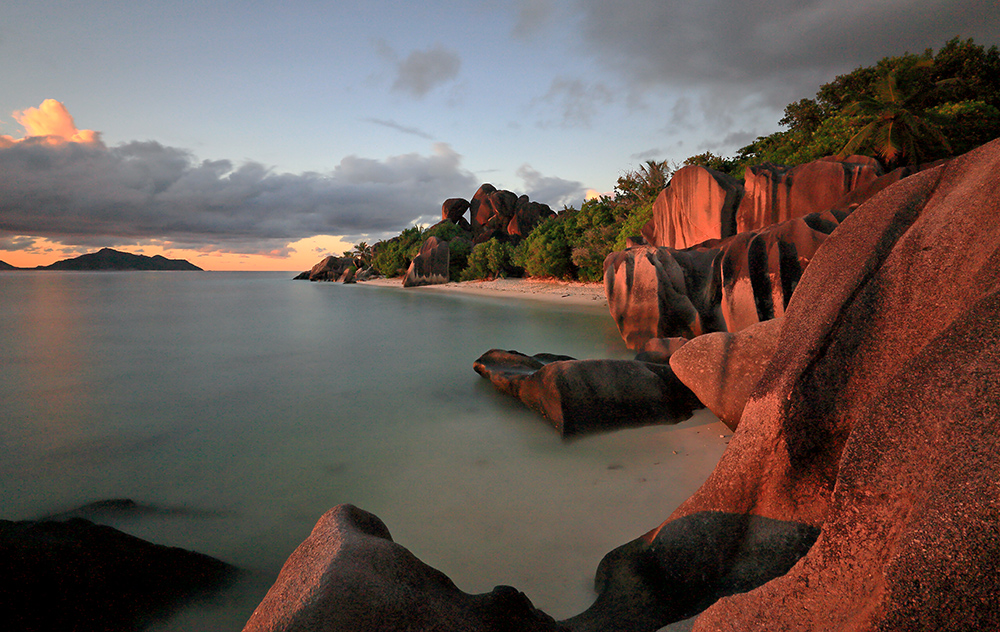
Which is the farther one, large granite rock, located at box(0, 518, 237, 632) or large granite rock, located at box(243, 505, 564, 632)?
large granite rock, located at box(0, 518, 237, 632)

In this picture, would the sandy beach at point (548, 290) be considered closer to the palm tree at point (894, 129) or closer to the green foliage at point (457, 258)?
the green foliage at point (457, 258)

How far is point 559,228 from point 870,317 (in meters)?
34.3

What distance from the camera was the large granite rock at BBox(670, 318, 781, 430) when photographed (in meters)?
4.78

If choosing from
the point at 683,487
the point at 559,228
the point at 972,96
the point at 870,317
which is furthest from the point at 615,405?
the point at 972,96

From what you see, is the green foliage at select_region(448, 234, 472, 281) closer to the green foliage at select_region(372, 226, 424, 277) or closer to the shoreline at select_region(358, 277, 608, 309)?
the shoreline at select_region(358, 277, 608, 309)

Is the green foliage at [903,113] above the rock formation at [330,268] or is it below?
above

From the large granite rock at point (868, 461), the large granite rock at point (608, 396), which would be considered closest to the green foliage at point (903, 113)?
the large granite rock at point (608, 396)

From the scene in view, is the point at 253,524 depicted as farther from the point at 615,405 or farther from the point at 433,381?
the point at 433,381

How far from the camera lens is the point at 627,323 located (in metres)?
12.0

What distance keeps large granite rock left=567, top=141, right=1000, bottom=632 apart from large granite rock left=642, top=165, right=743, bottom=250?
12988mm

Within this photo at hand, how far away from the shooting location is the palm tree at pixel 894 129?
62.3 ft

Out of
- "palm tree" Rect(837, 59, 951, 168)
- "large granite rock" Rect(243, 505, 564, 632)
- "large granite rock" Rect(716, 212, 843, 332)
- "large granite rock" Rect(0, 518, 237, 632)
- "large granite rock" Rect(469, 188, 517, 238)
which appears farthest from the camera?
"large granite rock" Rect(469, 188, 517, 238)

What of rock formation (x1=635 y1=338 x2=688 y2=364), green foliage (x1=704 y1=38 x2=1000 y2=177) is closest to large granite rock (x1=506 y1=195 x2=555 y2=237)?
green foliage (x1=704 y1=38 x2=1000 y2=177)

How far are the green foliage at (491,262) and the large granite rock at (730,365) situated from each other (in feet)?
125
